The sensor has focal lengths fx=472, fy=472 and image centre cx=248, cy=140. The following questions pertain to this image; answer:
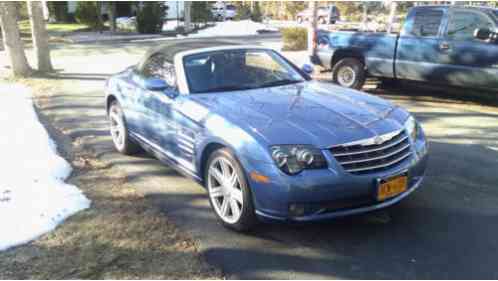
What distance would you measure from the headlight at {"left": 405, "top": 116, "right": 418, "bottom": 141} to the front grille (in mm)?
301

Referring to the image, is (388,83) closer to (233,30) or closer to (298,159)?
(298,159)

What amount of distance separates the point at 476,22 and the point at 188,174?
6.40 m

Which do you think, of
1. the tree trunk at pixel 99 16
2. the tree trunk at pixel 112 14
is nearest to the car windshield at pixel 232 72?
the tree trunk at pixel 112 14

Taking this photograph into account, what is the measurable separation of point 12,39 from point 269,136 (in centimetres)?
1171

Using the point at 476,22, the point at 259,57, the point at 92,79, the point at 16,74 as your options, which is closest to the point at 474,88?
the point at 476,22

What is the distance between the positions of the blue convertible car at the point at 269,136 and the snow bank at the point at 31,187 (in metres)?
1.06

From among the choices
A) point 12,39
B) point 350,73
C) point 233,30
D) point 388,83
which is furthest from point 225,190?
point 233,30

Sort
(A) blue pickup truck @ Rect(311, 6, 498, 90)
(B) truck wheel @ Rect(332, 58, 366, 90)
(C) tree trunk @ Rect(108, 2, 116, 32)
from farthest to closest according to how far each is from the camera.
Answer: (C) tree trunk @ Rect(108, 2, 116, 32), (B) truck wheel @ Rect(332, 58, 366, 90), (A) blue pickup truck @ Rect(311, 6, 498, 90)

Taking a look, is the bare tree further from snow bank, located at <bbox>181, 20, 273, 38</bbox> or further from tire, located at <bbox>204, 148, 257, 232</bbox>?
tire, located at <bbox>204, 148, 257, 232</bbox>

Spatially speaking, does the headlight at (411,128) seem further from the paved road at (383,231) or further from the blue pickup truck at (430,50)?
the blue pickup truck at (430,50)

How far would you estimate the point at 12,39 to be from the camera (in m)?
12.9

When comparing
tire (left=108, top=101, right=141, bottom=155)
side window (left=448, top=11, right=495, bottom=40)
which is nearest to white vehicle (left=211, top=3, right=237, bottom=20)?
side window (left=448, top=11, right=495, bottom=40)

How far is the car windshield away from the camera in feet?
15.5

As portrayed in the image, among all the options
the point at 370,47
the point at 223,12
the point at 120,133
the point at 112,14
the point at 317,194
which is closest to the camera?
the point at 317,194
